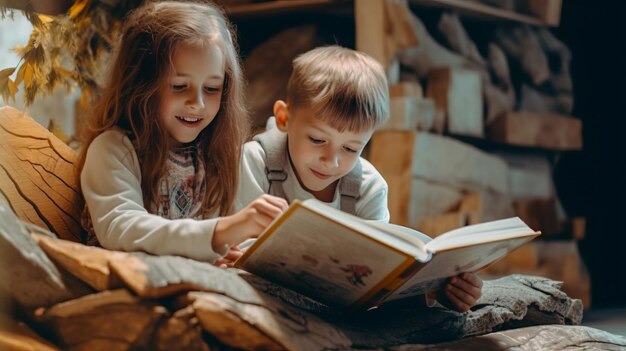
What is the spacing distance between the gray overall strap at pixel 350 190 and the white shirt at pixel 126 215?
1.55ft

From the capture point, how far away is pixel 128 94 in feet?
5.13

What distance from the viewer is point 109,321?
109 cm

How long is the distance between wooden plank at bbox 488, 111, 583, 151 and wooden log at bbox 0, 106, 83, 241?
230 cm

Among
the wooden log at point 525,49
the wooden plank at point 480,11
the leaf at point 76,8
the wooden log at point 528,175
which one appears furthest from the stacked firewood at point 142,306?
the wooden log at point 525,49

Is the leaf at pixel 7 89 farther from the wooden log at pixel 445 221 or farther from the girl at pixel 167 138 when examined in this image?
the wooden log at pixel 445 221

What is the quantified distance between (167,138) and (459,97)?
1.94 m

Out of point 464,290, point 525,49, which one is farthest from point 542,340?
point 525,49

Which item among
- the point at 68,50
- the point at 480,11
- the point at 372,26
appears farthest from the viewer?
the point at 480,11

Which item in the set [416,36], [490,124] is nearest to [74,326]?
[416,36]

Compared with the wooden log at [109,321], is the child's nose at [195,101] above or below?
above

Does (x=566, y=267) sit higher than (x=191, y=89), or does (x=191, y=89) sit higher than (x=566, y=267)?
(x=191, y=89)

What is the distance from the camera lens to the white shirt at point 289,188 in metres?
1.78

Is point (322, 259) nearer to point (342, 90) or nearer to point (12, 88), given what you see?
point (342, 90)

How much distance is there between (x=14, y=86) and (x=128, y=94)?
0.37 metres
